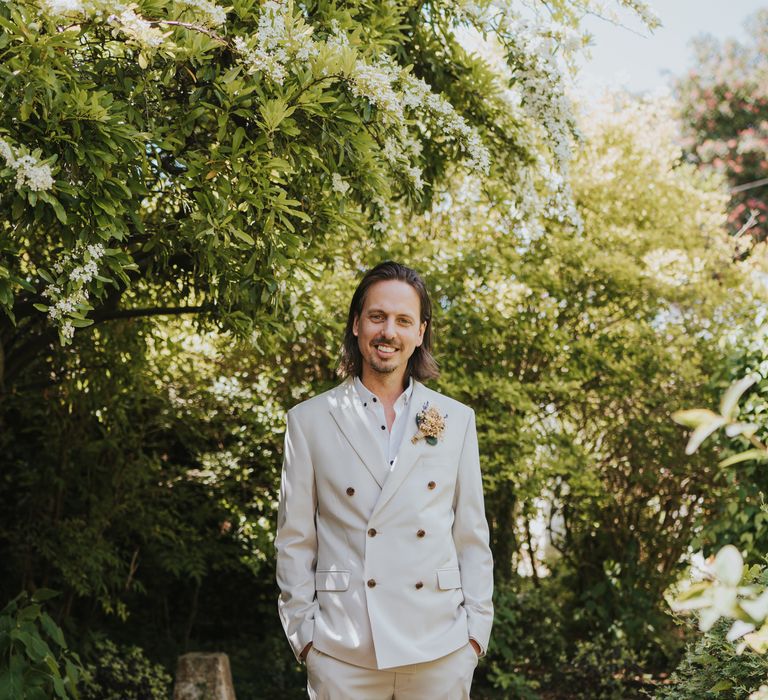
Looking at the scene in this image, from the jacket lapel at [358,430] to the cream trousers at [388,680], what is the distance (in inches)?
19.3

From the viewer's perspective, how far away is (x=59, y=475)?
5.38m

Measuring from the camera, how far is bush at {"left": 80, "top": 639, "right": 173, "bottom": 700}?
4840 millimetres

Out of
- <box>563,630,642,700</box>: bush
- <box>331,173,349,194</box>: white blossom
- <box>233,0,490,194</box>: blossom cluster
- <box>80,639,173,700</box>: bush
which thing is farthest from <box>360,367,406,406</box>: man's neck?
<box>563,630,642,700</box>: bush

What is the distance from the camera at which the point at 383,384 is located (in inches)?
106

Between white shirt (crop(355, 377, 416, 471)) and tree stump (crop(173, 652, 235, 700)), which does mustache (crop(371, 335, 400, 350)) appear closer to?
white shirt (crop(355, 377, 416, 471))

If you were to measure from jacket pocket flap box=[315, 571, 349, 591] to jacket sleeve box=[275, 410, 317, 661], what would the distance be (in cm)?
3

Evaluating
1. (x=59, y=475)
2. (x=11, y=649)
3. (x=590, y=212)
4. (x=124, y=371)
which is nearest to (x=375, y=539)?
(x=11, y=649)

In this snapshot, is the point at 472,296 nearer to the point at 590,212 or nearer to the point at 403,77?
the point at 590,212

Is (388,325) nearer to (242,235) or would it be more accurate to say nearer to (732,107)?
(242,235)

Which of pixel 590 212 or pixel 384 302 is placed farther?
pixel 590 212

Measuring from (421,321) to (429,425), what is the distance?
1.14ft

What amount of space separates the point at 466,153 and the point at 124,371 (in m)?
2.34

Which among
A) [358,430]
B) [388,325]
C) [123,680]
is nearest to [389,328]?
[388,325]

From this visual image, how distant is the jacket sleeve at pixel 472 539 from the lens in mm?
2590
